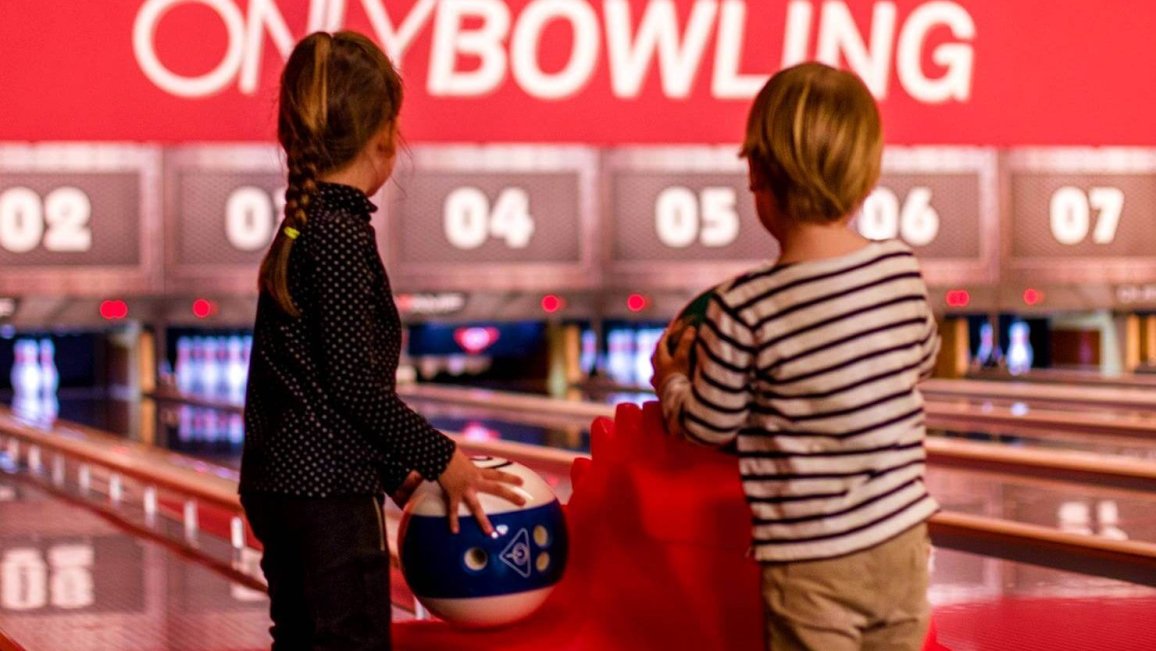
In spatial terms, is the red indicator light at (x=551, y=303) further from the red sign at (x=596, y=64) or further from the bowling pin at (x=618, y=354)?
the red sign at (x=596, y=64)

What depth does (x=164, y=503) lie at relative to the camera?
17.3 ft

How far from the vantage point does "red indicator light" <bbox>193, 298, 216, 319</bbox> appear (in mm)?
9547

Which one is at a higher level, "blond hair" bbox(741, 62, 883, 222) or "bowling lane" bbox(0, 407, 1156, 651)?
"blond hair" bbox(741, 62, 883, 222)

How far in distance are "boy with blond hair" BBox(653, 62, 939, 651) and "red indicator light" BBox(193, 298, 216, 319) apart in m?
8.33

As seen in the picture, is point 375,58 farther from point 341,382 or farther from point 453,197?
point 453,197

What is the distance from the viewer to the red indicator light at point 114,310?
945 centimetres

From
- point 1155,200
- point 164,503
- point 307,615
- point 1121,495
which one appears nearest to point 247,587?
point 164,503

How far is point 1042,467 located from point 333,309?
4.46m

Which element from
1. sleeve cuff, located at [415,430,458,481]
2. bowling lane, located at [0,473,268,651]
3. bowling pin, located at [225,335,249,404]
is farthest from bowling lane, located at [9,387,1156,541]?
sleeve cuff, located at [415,430,458,481]

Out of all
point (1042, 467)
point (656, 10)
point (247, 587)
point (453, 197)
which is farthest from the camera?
point (453, 197)

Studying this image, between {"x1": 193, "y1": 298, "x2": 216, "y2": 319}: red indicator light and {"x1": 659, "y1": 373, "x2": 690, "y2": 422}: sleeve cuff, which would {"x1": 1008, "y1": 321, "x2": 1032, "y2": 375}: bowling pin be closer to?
{"x1": 193, "y1": 298, "x2": 216, "y2": 319}: red indicator light

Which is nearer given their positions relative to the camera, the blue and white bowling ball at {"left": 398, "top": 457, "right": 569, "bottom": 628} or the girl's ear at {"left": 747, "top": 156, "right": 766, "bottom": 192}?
the girl's ear at {"left": 747, "top": 156, "right": 766, "bottom": 192}

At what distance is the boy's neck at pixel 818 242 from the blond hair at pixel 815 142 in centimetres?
1

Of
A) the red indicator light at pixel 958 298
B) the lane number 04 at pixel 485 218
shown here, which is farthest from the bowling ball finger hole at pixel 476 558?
the red indicator light at pixel 958 298
